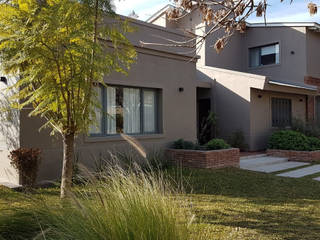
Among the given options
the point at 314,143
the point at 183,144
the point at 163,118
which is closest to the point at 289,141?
the point at 314,143

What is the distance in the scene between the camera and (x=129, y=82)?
1036cm

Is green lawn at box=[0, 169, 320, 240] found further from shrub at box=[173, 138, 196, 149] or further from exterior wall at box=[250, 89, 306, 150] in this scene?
exterior wall at box=[250, 89, 306, 150]

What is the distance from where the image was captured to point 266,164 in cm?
1231

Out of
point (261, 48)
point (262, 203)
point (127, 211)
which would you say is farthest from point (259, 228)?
point (261, 48)

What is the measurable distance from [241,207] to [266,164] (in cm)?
643

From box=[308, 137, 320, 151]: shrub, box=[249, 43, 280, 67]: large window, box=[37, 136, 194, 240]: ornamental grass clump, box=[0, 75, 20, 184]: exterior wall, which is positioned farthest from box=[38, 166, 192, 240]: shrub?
box=[249, 43, 280, 67]: large window

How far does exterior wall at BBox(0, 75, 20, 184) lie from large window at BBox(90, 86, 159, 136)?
212cm

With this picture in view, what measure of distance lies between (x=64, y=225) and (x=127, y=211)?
0.59 m

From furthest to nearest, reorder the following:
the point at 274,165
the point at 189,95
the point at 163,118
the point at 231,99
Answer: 1. the point at 231,99
2. the point at 189,95
3. the point at 274,165
4. the point at 163,118

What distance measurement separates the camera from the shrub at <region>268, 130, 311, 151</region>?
13832 millimetres

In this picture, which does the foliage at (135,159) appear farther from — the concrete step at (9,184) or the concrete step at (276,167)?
the concrete step at (276,167)

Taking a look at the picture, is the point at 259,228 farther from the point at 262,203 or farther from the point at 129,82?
the point at 129,82

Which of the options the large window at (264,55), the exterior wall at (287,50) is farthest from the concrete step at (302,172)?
the large window at (264,55)

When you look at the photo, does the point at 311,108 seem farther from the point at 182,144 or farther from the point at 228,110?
the point at 182,144
